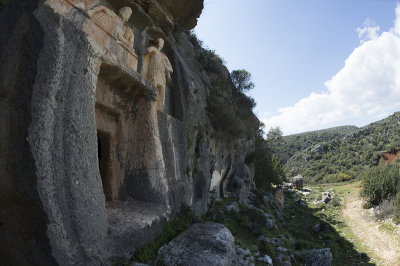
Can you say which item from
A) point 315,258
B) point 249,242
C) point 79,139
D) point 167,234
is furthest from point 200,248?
point 315,258

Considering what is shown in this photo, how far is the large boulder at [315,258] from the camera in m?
7.54

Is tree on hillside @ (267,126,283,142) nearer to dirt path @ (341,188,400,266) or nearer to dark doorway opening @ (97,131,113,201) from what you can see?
dirt path @ (341,188,400,266)

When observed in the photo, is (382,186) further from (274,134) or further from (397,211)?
(274,134)

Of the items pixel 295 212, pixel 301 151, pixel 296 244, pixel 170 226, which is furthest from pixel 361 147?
pixel 170 226

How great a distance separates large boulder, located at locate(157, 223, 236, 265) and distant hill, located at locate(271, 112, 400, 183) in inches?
1319

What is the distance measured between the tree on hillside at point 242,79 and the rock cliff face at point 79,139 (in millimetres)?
12471

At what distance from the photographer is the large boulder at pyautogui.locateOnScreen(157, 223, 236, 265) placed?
3742 millimetres

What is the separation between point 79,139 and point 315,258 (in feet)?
24.6

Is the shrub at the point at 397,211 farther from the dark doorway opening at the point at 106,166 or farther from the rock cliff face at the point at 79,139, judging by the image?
the dark doorway opening at the point at 106,166

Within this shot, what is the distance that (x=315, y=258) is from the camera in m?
7.64

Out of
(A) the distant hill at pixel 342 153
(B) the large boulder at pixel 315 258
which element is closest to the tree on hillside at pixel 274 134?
A: (A) the distant hill at pixel 342 153

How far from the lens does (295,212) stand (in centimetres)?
1767

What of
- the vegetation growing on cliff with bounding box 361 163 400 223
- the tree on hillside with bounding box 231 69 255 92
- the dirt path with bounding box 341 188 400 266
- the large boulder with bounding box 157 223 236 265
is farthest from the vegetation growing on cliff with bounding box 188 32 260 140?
the vegetation growing on cliff with bounding box 361 163 400 223

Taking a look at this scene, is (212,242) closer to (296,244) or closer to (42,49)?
(42,49)
